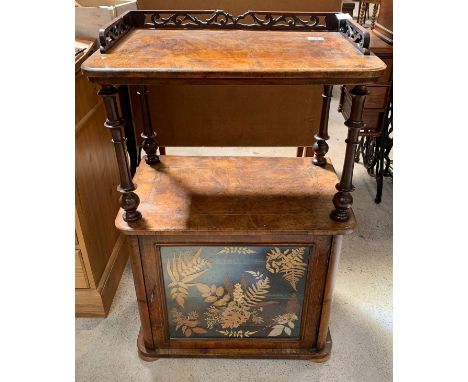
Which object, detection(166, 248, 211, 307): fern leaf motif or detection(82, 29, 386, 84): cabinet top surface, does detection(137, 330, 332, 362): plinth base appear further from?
detection(82, 29, 386, 84): cabinet top surface

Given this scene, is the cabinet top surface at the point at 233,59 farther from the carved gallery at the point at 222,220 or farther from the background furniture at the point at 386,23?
the background furniture at the point at 386,23

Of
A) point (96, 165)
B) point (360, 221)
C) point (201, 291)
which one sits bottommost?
point (360, 221)

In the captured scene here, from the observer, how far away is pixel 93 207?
1.51 meters

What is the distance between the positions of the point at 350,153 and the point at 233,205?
0.38 m

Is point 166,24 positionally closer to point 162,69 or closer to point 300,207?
point 162,69

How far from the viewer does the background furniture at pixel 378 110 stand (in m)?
1.78

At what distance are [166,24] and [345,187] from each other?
74cm

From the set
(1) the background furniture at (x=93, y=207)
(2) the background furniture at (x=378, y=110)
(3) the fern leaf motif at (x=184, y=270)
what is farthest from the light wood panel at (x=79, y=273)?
(2) the background furniture at (x=378, y=110)

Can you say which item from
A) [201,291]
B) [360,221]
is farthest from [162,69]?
[360,221]

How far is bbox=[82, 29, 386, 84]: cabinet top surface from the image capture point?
35.3 inches

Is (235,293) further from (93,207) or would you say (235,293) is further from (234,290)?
(93,207)

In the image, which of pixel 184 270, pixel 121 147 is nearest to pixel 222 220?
pixel 184 270

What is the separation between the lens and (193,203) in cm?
123

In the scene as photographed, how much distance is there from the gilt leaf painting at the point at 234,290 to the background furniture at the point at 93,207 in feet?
1.24
